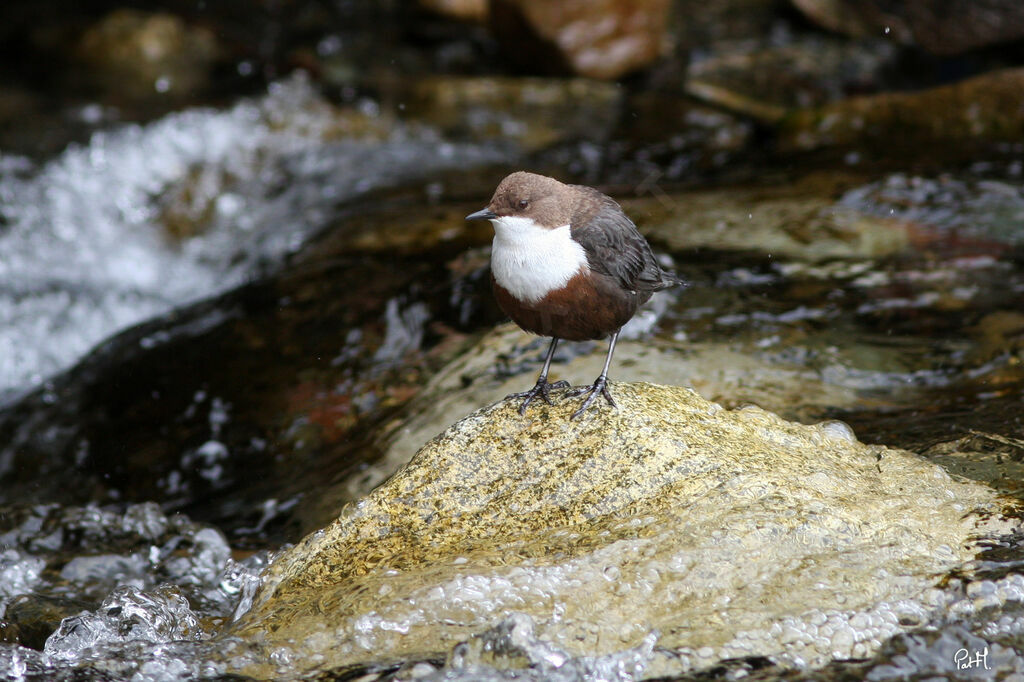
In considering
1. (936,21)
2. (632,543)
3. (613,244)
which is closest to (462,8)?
(936,21)

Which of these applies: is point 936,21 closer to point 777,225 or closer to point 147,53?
point 777,225

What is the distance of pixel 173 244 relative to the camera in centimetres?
771

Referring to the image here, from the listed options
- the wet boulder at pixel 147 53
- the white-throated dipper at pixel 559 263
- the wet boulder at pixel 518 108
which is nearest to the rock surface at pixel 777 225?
the wet boulder at pixel 518 108

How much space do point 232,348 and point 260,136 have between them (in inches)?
153

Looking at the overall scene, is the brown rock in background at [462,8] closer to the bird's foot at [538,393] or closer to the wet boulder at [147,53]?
the wet boulder at [147,53]

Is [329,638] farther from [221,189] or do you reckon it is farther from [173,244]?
[221,189]

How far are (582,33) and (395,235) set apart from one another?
4.23 metres

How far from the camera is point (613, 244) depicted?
140 inches

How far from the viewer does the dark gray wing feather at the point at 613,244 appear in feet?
11.4

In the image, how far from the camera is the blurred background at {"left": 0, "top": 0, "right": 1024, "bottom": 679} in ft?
14.9

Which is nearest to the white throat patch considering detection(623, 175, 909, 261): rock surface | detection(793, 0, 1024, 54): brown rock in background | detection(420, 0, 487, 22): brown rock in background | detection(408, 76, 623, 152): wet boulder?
detection(623, 175, 909, 261): rock surface

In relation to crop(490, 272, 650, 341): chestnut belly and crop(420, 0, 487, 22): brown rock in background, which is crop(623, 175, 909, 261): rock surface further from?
crop(420, 0, 487, 22): brown rock in background

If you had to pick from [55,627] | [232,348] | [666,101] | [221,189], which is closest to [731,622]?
[55,627]

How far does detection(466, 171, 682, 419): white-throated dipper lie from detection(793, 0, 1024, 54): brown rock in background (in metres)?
6.73
